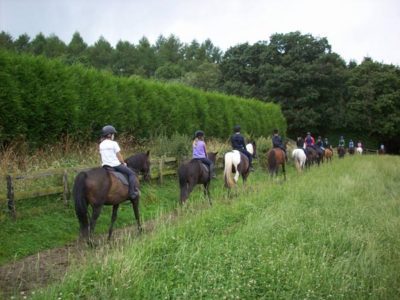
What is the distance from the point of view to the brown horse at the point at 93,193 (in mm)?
7730

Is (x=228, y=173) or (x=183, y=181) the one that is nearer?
(x=183, y=181)

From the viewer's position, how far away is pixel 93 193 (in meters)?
7.95

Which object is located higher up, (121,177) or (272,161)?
(121,177)

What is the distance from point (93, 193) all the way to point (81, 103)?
A: 7.37 metres

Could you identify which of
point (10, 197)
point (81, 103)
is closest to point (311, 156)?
point (81, 103)

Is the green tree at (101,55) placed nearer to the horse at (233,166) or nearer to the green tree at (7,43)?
the green tree at (7,43)

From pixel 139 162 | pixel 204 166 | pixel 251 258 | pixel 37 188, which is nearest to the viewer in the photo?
pixel 251 258

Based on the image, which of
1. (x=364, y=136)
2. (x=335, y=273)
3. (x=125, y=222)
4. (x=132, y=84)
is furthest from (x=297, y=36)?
(x=335, y=273)

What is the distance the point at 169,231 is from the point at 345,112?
47.2m

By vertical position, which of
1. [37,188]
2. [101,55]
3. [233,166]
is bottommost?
[37,188]

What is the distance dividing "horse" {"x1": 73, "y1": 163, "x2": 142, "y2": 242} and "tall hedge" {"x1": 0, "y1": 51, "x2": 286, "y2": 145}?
4.79m

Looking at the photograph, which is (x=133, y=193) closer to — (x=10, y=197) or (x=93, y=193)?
(x=93, y=193)

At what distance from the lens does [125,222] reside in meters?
10.6

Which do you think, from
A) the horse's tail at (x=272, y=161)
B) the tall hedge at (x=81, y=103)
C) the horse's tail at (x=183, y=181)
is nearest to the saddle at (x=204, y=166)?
the horse's tail at (x=183, y=181)
